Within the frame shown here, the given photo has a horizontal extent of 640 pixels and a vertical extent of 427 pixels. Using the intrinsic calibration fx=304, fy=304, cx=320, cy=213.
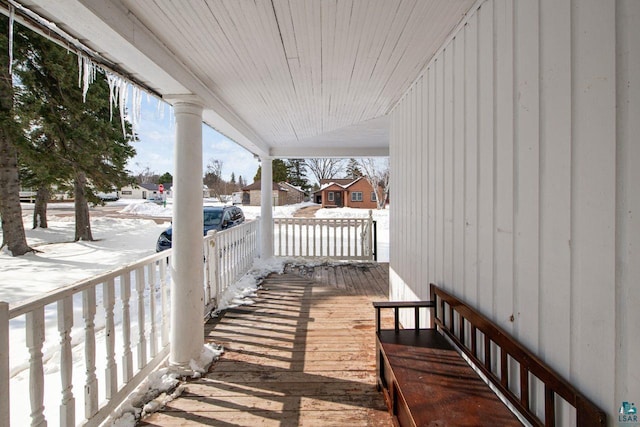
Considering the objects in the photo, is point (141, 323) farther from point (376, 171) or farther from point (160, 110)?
point (376, 171)

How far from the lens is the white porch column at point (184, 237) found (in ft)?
7.96

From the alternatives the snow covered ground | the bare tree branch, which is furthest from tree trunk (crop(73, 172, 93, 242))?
the bare tree branch

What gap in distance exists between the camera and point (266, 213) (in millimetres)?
6410

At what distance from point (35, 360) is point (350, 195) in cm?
2727

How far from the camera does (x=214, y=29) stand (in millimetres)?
1775

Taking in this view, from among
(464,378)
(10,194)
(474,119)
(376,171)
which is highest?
(376,171)

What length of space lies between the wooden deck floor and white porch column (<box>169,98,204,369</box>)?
35 cm

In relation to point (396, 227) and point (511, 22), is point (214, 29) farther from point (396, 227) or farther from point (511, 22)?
point (396, 227)

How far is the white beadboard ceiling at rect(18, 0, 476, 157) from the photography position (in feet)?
5.11

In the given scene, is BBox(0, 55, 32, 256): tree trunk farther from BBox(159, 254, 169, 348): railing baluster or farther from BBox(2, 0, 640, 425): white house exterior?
BBox(2, 0, 640, 425): white house exterior

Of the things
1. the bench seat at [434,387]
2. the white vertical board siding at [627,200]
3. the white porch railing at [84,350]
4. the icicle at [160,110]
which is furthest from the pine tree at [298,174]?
the white vertical board siding at [627,200]

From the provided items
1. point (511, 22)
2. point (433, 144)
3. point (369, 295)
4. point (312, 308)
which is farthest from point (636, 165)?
point (369, 295)

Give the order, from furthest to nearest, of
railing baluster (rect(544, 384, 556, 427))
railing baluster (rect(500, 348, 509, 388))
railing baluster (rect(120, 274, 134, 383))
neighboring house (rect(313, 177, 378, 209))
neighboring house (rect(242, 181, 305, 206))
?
neighboring house (rect(242, 181, 305, 206)) → neighboring house (rect(313, 177, 378, 209)) → railing baluster (rect(120, 274, 134, 383)) → railing baluster (rect(500, 348, 509, 388)) → railing baluster (rect(544, 384, 556, 427))

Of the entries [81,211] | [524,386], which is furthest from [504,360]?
[81,211]
